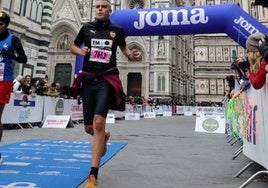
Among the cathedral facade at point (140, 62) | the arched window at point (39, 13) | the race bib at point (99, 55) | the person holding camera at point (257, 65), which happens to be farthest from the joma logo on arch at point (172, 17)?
the cathedral facade at point (140, 62)

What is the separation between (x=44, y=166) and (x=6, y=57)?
145cm

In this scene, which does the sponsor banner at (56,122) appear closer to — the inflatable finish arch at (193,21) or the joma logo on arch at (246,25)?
the inflatable finish arch at (193,21)

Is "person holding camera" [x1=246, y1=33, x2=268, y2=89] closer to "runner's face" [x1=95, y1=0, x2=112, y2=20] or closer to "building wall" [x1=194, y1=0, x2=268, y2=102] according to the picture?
"runner's face" [x1=95, y1=0, x2=112, y2=20]

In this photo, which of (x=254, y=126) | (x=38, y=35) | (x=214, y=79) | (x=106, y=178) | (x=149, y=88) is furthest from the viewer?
(x=214, y=79)

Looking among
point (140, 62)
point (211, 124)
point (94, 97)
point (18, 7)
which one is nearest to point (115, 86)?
point (94, 97)

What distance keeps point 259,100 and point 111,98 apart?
1.62 metres

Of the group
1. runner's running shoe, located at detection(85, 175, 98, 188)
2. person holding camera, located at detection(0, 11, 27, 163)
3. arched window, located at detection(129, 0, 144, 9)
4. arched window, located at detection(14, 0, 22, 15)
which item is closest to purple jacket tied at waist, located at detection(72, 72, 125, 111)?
runner's running shoe, located at detection(85, 175, 98, 188)

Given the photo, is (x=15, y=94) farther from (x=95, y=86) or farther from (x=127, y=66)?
(x=127, y=66)

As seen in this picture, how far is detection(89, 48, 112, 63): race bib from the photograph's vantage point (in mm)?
3082

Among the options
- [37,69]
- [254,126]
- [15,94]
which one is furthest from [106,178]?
[37,69]

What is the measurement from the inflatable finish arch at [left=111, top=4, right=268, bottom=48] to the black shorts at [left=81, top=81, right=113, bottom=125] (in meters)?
7.94

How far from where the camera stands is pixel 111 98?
10.1ft

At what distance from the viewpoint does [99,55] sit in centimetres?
309

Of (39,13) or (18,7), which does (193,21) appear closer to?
(18,7)
